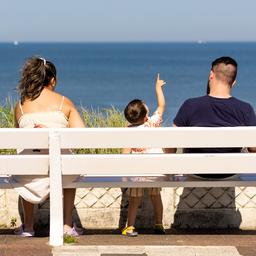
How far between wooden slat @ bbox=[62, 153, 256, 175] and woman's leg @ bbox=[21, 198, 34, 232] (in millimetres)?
650

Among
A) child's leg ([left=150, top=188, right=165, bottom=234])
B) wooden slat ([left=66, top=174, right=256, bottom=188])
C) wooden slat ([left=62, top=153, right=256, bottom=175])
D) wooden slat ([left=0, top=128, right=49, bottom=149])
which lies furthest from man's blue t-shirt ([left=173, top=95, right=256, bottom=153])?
wooden slat ([left=0, top=128, right=49, bottom=149])

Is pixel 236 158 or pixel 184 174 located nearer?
pixel 236 158

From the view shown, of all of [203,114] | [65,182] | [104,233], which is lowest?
[104,233]

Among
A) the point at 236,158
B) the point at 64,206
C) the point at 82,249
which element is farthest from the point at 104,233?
the point at 236,158

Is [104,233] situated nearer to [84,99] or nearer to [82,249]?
[82,249]

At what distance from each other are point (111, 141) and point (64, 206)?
84cm

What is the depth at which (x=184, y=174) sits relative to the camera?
22.1ft

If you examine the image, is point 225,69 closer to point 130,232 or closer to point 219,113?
point 219,113

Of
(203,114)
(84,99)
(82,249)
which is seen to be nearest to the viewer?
(82,249)

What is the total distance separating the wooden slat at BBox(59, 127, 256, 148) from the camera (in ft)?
20.2

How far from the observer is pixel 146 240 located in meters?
6.61

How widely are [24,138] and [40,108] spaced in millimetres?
703

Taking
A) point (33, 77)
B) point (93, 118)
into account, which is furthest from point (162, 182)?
point (93, 118)

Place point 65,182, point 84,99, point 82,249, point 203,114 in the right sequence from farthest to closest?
point 84,99 → point 203,114 → point 65,182 → point 82,249
